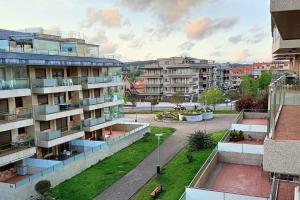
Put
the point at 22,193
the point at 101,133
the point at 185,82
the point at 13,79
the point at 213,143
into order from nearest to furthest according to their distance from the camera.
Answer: the point at 22,193, the point at 13,79, the point at 213,143, the point at 101,133, the point at 185,82

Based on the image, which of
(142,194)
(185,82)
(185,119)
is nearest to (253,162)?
(142,194)

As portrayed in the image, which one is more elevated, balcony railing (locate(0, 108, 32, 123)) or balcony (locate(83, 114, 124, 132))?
balcony railing (locate(0, 108, 32, 123))

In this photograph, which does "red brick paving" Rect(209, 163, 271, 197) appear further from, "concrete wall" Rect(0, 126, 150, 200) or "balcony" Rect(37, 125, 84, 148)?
"balcony" Rect(37, 125, 84, 148)

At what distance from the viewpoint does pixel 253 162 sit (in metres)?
22.8

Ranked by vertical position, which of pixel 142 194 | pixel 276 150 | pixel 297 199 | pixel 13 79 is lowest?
pixel 142 194

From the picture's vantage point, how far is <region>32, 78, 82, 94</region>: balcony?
974 inches

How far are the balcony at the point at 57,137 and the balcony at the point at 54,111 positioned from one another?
4.18 ft

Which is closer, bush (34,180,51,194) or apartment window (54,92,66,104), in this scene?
bush (34,180,51,194)

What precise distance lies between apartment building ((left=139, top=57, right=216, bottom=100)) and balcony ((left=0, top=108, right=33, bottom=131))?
55.3 m

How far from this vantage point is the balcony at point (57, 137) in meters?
24.5

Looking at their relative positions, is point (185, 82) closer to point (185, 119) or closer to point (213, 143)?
point (185, 119)

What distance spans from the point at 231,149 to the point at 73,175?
1220 centimetres

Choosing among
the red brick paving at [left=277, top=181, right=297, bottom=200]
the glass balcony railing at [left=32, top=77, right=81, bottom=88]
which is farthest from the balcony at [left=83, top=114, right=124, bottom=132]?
the red brick paving at [left=277, top=181, right=297, bottom=200]

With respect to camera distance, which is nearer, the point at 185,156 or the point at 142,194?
the point at 142,194
